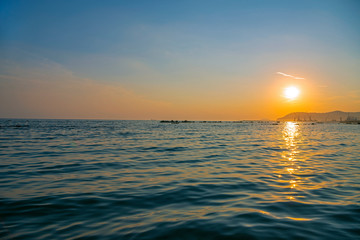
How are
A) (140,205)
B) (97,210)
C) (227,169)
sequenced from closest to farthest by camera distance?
(97,210) < (140,205) < (227,169)

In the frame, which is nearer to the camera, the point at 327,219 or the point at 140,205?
the point at 327,219

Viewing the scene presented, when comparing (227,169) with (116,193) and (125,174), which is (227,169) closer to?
(125,174)

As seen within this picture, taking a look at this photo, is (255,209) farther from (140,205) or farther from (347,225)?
(140,205)

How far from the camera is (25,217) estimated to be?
6.68 m

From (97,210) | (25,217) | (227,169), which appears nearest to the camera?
(25,217)

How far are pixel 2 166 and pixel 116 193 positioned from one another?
10.1 meters

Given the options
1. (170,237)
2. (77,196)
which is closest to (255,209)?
(170,237)

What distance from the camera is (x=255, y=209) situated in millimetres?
7316

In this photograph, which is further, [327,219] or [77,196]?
[77,196]

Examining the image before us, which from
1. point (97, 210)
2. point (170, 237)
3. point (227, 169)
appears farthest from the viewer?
point (227, 169)

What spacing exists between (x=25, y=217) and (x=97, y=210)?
1.97 metres

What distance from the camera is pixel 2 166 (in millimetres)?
14375

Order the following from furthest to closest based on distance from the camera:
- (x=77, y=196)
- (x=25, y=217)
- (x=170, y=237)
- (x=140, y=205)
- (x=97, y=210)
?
(x=77, y=196), (x=140, y=205), (x=97, y=210), (x=25, y=217), (x=170, y=237)

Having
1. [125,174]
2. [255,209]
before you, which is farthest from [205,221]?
[125,174]
